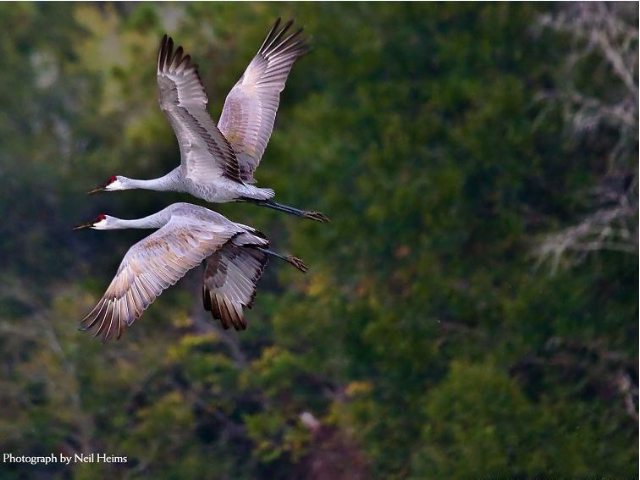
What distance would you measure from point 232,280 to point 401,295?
475 inches

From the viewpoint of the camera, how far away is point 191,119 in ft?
49.3

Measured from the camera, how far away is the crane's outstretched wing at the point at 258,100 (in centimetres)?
1652

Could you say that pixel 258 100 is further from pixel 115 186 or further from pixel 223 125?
pixel 115 186

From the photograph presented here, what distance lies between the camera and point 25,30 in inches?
1583

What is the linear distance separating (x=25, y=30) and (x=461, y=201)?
47.6 ft

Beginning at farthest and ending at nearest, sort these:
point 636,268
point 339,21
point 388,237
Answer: point 339,21, point 388,237, point 636,268

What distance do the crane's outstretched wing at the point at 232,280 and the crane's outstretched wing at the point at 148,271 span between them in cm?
109

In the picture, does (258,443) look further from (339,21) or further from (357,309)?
(339,21)

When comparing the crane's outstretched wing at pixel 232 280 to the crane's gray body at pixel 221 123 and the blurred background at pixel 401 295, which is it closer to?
the crane's gray body at pixel 221 123

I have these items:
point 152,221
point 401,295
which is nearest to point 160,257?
point 152,221

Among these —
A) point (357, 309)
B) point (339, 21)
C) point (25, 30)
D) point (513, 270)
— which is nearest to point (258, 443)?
point (357, 309)

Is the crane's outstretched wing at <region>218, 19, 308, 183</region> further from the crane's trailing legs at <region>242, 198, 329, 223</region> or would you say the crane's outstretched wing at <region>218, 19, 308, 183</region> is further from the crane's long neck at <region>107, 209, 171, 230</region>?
the crane's long neck at <region>107, 209, 171, 230</region>

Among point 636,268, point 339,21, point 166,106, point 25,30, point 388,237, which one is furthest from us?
point 25,30

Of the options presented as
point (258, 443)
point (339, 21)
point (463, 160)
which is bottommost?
point (258, 443)
